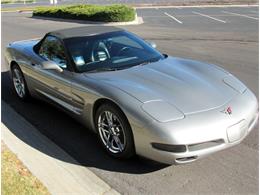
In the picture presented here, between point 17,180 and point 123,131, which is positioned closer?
point 17,180

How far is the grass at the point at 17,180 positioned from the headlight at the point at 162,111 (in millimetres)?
1288

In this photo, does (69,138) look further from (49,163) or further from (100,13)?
(100,13)

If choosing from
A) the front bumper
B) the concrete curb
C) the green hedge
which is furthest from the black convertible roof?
the green hedge

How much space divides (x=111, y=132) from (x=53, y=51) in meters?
1.97

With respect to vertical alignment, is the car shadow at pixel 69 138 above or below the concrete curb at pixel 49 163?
below

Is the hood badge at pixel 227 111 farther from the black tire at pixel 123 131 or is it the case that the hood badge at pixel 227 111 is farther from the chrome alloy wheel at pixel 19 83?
the chrome alloy wheel at pixel 19 83

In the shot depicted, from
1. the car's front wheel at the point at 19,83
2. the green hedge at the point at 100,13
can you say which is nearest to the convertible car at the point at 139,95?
the car's front wheel at the point at 19,83

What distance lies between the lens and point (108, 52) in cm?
550

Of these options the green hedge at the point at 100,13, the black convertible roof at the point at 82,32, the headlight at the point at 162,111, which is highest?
the black convertible roof at the point at 82,32

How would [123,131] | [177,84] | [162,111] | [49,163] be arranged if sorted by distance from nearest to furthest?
[162,111], [123,131], [49,163], [177,84]

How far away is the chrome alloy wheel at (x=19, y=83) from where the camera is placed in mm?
6879

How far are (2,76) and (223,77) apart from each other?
5.44 meters

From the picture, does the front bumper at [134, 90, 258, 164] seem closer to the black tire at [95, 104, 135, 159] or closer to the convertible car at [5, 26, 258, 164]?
the convertible car at [5, 26, 258, 164]

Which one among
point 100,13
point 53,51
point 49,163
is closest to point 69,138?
point 49,163
